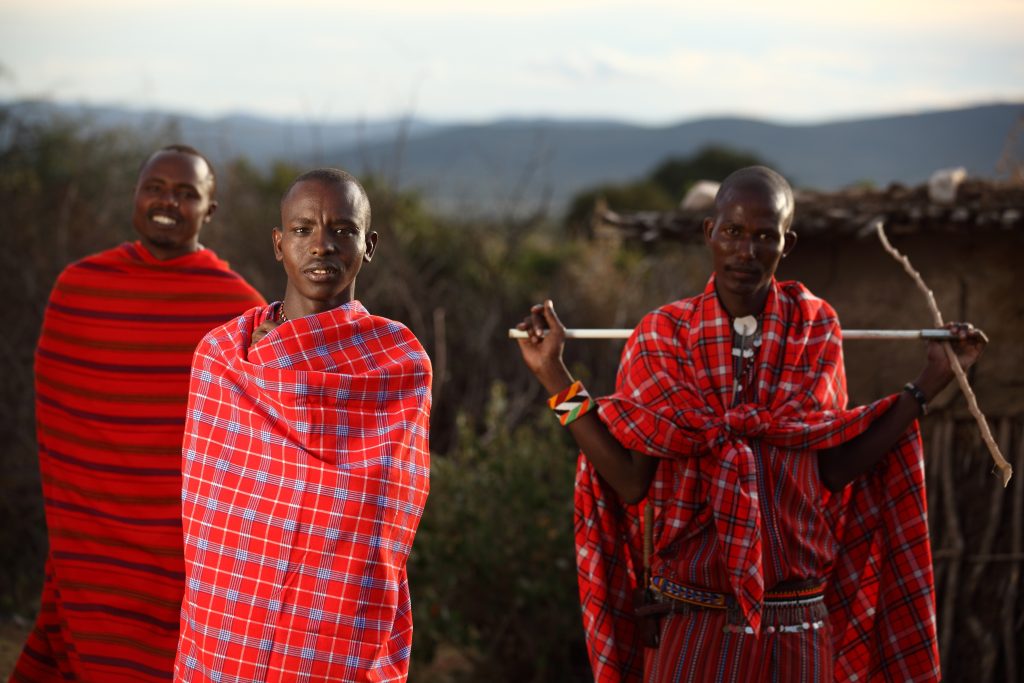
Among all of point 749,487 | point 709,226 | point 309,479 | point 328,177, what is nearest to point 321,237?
point 328,177

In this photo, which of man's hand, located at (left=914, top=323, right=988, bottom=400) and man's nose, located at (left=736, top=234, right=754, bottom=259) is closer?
man's nose, located at (left=736, top=234, right=754, bottom=259)

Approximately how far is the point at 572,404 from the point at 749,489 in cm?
60

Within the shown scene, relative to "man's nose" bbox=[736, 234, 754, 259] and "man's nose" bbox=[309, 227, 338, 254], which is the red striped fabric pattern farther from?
"man's nose" bbox=[736, 234, 754, 259]

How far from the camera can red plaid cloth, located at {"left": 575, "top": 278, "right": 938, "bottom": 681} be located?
3330 mm

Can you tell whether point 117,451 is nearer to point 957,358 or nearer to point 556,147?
point 957,358

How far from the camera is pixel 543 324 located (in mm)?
3643

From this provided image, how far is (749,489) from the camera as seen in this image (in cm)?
327

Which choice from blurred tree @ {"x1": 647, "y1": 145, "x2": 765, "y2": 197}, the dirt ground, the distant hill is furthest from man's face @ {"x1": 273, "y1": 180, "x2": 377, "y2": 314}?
blurred tree @ {"x1": 647, "y1": 145, "x2": 765, "y2": 197}

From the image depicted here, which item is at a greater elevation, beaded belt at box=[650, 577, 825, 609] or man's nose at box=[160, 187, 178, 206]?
man's nose at box=[160, 187, 178, 206]

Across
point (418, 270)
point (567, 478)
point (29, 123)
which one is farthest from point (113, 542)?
point (29, 123)

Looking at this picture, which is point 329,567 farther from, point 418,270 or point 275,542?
point 418,270

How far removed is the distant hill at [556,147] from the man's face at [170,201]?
13.7 ft

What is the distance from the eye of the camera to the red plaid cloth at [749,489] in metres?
3.33

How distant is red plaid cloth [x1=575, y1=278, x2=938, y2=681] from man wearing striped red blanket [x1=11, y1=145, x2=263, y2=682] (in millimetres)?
1606
